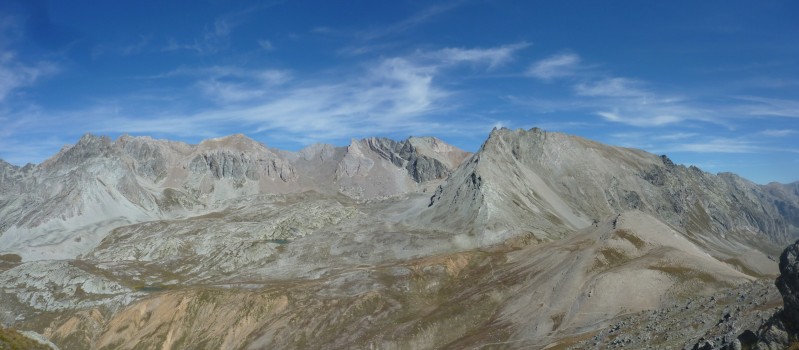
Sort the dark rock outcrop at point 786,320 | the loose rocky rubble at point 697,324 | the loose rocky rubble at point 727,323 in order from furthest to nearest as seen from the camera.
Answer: the loose rocky rubble at point 697,324 → the loose rocky rubble at point 727,323 → the dark rock outcrop at point 786,320

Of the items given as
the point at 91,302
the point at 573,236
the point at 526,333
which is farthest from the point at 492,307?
the point at 91,302

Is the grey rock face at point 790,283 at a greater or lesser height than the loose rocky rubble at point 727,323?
greater

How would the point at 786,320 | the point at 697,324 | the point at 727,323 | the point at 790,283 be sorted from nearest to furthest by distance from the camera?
the point at 786,320 → the point at 790,283 → the point at 727,323 → the point at 697,324

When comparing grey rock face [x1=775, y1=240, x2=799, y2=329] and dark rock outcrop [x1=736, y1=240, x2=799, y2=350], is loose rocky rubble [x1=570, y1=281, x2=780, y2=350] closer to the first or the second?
dark rock outcrop [x1=736, y1=240, x2=799, y2=350]

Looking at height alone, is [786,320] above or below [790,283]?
below

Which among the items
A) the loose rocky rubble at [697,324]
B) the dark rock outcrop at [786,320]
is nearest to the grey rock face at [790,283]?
the dark rock outcrop at [786,320]

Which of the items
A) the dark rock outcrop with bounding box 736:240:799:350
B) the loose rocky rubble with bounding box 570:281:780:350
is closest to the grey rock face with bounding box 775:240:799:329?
the dark rock outcrop with bounding box 736:240:799:350

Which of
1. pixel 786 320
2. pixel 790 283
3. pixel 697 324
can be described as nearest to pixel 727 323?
pixel 697 324

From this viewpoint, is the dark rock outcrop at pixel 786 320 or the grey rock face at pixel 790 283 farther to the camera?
the grey rock face at pixel 790 283

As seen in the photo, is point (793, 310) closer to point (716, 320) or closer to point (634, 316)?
point (716, 320)

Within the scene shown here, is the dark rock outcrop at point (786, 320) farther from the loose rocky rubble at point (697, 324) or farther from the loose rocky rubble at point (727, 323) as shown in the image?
the loose rocky rubble at point (697, 324)

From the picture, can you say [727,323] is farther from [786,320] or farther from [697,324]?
[786,320]
